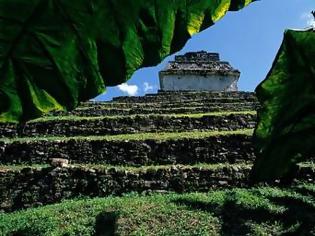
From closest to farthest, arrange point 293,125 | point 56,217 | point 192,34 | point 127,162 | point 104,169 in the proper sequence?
point 192,34 < point 293,125 < point 56,217 < point 104,169 < point 127,162

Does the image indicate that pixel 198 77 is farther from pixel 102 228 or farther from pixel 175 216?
pixel 102 228

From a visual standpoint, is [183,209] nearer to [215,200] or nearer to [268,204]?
[215,200]

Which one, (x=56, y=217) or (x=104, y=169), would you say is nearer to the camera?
(x=56, y=217)

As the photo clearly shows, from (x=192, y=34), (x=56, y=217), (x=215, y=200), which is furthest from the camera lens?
(x=215, y=200)

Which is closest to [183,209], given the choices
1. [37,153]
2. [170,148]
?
[170,148]

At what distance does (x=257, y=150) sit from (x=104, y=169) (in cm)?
1025

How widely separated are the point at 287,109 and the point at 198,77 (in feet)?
79.5

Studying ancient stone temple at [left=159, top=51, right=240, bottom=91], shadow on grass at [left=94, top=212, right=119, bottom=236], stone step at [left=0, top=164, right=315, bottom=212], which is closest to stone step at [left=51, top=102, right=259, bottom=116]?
stone step at [left=0, top=164, right=315, bottom=212]

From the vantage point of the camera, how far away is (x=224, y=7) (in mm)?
816

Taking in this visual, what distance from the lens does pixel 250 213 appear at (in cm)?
888

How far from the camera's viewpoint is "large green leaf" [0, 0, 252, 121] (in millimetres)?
784

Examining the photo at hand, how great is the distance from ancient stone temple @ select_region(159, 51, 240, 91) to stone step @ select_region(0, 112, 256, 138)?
996 cm

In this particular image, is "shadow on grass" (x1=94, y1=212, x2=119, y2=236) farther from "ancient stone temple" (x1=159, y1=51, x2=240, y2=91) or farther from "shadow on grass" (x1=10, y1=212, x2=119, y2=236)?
"ancient stone temple" (x1=159, y1=51, x2=240, y2=91)

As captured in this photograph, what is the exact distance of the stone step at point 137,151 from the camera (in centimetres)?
1232
